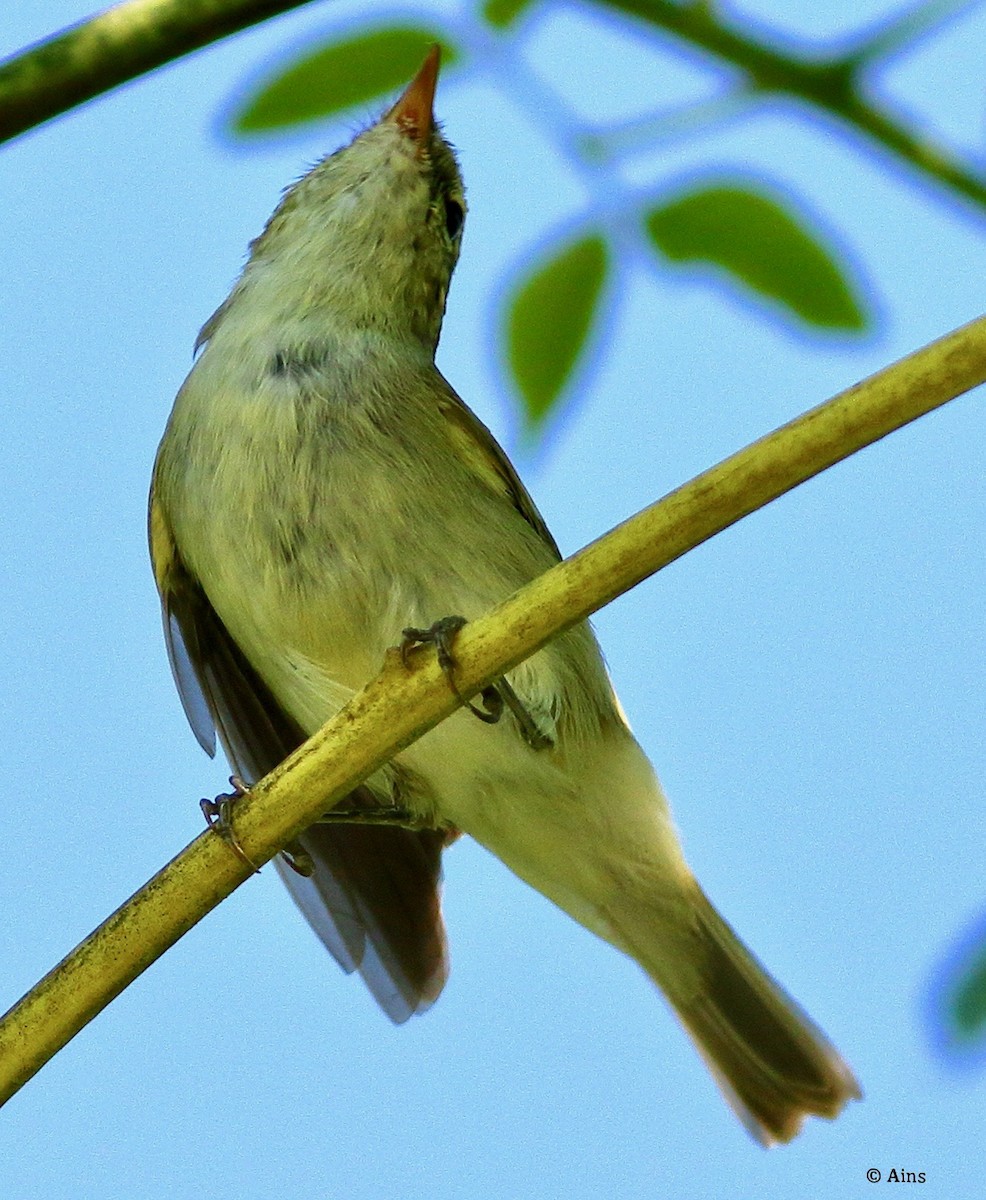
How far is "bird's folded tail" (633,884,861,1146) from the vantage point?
146 inches

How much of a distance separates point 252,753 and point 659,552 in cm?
228

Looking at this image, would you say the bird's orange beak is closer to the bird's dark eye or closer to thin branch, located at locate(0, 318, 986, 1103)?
the bird's dark eye

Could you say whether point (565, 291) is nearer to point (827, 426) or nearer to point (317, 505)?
point (827, 426)

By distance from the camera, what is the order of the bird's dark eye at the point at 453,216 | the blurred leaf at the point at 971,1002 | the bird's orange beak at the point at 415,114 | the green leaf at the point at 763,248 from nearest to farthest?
the blurred leaf at the point at 971,1002
the green leaf at the point at 763,248
the bird's orange beak at the point at 415,114
the bird's dark eye at the point at 453,216

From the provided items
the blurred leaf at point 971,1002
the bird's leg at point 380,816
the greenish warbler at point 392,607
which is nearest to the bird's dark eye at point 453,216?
the greenish warbler at point 392,607

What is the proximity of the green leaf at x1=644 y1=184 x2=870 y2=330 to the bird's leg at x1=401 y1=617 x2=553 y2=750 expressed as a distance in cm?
57

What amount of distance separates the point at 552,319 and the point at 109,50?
0.66 m

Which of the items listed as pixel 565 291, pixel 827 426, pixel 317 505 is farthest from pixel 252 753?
pixel 827 426

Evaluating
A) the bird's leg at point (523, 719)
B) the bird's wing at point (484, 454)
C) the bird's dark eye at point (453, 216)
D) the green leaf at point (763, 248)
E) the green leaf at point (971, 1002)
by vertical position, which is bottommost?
the green leaf at point (971, 1002)

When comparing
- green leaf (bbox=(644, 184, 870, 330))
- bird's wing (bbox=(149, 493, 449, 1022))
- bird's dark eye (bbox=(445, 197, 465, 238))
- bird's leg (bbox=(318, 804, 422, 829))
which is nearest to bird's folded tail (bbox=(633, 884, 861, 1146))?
bird's wing (bbox=(149, 493, 449, 1022))

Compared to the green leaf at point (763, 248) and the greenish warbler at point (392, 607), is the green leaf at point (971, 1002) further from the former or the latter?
the greenish warbler at point (392, 607)

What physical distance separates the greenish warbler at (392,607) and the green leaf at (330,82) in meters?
1.30

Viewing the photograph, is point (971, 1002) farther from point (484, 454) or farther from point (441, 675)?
point (484, 454)

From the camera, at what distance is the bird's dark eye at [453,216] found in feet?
13.5
